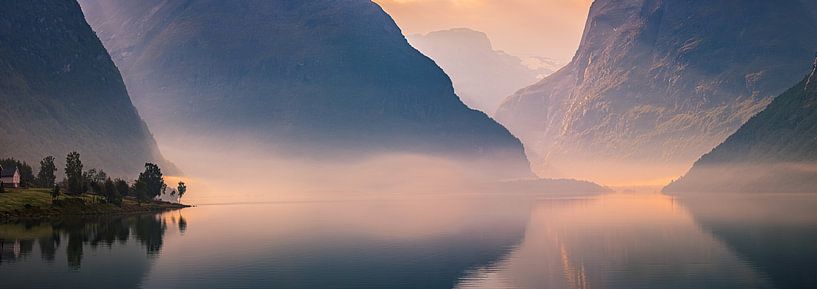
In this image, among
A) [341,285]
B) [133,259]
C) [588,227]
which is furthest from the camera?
[588,227]

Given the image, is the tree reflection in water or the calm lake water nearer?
the calm lake water

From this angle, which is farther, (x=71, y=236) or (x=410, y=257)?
(x=71, y=236)

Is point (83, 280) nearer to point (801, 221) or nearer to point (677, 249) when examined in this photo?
→ point (677, 249)

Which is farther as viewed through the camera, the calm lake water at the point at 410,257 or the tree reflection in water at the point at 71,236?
the tree reflection in water at the point at 71,236

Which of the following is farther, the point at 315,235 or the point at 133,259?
the point at 315,235

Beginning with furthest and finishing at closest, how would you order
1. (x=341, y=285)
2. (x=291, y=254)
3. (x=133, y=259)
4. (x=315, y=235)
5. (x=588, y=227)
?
(x=588, y=227) < (x=315, y=235) < (x=291, y=254) < (x=133, y=259) < (x=341, y=285)

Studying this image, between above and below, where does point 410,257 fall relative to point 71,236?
below

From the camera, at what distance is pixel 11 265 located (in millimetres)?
108688

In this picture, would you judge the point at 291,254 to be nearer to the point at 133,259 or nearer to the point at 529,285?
the point at 133,259

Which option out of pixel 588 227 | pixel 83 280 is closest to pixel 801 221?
pixel 588 227

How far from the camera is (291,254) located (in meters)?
130

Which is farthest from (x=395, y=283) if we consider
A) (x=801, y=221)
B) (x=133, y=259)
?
(x=801, y=221)

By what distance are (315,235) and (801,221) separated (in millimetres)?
103595

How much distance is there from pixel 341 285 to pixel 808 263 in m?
58.1
